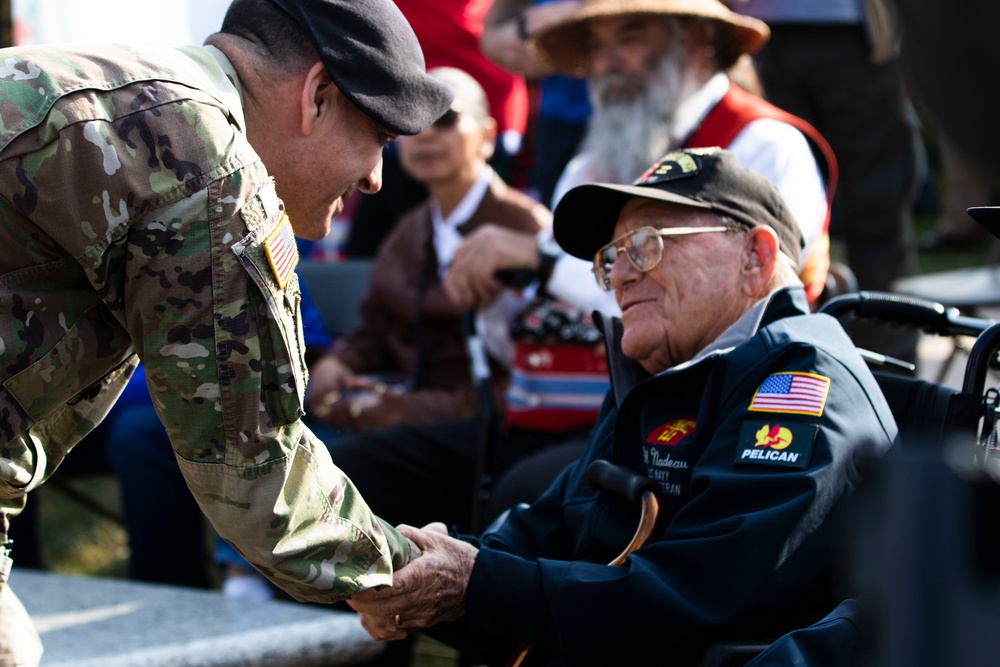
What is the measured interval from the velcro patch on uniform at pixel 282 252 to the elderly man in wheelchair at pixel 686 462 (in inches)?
27.6

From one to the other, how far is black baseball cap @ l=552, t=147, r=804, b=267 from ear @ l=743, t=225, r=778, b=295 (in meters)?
0.03

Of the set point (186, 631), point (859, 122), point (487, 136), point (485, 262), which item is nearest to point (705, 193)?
point (485, 262)

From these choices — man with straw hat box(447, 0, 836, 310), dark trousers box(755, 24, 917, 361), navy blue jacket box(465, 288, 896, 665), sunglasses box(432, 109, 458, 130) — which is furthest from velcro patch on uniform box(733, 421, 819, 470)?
dark trousers box(755, 24, 917, 361)

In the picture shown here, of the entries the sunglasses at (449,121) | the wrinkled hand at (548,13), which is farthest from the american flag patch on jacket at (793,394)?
the sunglasses at (449,121)

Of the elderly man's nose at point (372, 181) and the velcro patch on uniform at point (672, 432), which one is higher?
the elderly man's nose at point (372, 181)

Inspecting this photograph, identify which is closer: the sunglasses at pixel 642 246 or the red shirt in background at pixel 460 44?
the sunglasses at pixel 642 246

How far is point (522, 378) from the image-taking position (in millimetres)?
4062

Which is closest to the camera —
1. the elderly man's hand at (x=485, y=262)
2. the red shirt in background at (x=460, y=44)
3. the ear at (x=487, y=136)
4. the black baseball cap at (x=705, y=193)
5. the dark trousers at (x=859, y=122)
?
the black baseball cap at (x=705, y=193)

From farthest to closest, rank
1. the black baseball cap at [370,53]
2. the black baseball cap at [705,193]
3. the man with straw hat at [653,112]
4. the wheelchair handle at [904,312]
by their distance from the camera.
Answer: the man with straw hat at [653,112], the wheelchair handle at [904,312], the black baseball cap at [705,193], the black baseball cap at [370,53]

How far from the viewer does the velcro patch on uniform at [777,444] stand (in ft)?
7.17

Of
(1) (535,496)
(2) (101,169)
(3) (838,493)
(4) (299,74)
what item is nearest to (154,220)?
(2) (101,169)

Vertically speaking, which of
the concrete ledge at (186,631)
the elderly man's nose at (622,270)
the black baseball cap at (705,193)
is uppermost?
the black baseball cap at (705,193)

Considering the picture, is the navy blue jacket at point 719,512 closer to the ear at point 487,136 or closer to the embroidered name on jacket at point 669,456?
the embroidered name on jacket at point 669,456

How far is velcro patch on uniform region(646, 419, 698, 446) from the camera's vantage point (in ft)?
8.14
